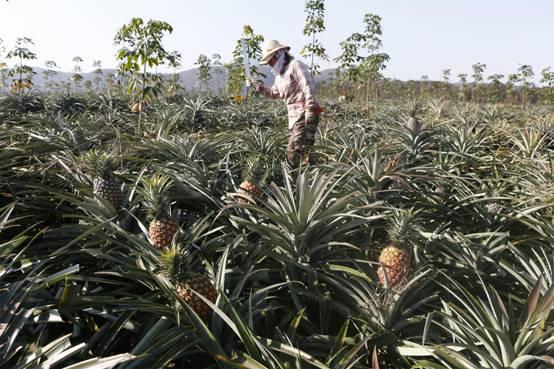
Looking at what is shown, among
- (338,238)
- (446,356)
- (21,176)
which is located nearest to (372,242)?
(338,238)

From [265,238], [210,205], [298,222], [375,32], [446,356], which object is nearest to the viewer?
[446,356]

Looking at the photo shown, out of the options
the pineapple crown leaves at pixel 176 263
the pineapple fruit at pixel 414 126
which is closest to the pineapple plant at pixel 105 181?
the pineapple crown leaves at pixel 176 263

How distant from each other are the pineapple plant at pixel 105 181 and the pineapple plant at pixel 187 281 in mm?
1085

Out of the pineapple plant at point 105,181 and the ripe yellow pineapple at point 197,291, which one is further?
the pineapple plant at point 105,181

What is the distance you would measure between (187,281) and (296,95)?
2997 millimetres

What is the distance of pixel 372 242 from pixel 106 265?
1.56 meters

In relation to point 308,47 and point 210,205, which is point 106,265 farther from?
point 308,47

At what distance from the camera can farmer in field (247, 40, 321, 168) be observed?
391 cm

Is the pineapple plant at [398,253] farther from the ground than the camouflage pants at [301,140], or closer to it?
closer to it

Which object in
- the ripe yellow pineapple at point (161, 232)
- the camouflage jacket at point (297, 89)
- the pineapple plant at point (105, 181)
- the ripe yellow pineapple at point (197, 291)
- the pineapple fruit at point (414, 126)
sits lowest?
the ripe yellow pineapple at point (197, 291)

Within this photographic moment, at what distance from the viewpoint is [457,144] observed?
439 cm

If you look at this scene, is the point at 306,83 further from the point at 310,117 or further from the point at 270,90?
the point at 270,90

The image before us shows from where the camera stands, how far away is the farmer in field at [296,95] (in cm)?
391

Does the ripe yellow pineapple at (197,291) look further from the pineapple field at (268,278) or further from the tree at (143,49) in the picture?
the tree at (143,49)
